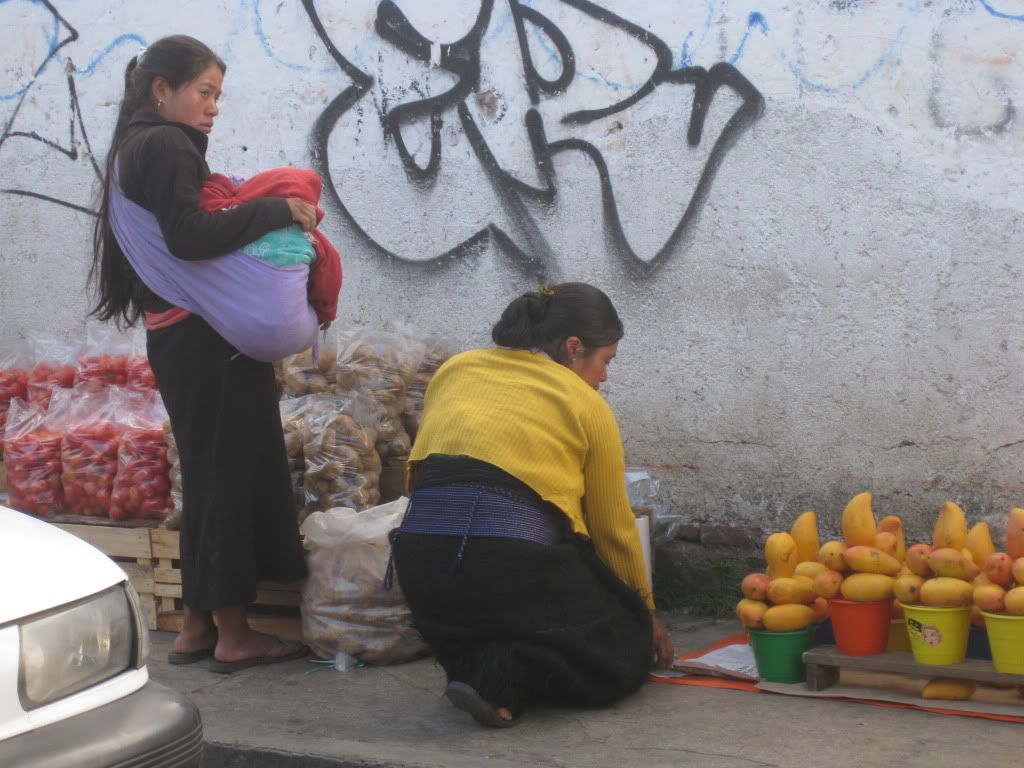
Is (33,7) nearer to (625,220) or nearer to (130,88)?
(130,88)

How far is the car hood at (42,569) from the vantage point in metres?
2.27

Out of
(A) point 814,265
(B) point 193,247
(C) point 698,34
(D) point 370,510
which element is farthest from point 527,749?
(C) point 698,34

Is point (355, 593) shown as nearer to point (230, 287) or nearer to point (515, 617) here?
point (515, 617)

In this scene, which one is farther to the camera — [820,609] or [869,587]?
[820,609]

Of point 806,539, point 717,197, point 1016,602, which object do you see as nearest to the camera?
point 1016,602

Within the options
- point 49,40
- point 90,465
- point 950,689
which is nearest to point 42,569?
point 950,689

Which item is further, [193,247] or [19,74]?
[19,74]

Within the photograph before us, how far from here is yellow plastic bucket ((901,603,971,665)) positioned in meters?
3.47

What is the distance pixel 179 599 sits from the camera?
4668 millimetres

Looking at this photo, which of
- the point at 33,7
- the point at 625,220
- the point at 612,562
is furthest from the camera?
the point at 33,7

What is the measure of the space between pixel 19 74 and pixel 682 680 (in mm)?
4505

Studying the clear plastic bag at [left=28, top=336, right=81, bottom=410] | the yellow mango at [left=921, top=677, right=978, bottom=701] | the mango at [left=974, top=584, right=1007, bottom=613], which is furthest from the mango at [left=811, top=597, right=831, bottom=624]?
the clear plastic bag at [left=28, top=336, right=81, bottom=410]

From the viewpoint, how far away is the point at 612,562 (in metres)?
3.70

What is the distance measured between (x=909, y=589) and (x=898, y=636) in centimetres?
30
